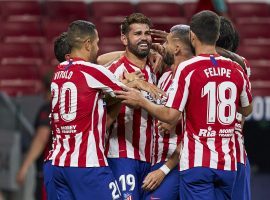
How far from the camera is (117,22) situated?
1509cm

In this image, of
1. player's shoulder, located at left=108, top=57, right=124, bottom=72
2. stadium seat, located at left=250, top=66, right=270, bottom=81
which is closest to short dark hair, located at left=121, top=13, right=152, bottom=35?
player's shoulder, located at left=108, top=57, right=124, bottom=72

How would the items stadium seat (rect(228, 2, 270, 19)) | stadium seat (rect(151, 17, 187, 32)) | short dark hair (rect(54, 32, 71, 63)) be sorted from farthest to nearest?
1. stadium seat (rect(228, 2, 270, 19))
2. stadium seat (rect(151, 17, 187, 32))
3. short dark hair (rect(54, 32, 71, 63))

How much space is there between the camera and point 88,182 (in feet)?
23.8

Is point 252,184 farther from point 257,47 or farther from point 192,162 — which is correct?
point 192,162

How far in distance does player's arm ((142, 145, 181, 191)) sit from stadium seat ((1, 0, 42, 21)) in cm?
775

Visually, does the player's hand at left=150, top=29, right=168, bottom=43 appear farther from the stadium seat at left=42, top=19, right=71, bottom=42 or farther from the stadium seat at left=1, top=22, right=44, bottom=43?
the stadium seat at left=1, top=22, right=44, bottom=43

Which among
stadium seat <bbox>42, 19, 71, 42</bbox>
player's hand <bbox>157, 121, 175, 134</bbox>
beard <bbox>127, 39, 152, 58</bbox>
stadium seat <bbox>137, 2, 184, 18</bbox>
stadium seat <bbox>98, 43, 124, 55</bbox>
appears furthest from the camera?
stadium seat <bbox>137, 2, 184, 18</bbox>

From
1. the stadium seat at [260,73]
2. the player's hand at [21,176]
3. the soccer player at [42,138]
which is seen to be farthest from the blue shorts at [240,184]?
the stadium seat at [260,73]

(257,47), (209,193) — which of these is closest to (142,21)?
(209,193)

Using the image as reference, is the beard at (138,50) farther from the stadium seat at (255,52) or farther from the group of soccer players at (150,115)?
the stadium seat at (255,52)

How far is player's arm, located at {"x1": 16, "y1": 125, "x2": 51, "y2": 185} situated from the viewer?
389 inches

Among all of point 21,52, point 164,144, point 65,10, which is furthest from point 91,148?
point 65,10

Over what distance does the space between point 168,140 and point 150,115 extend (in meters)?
0.26

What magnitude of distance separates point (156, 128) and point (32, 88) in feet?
18.4
